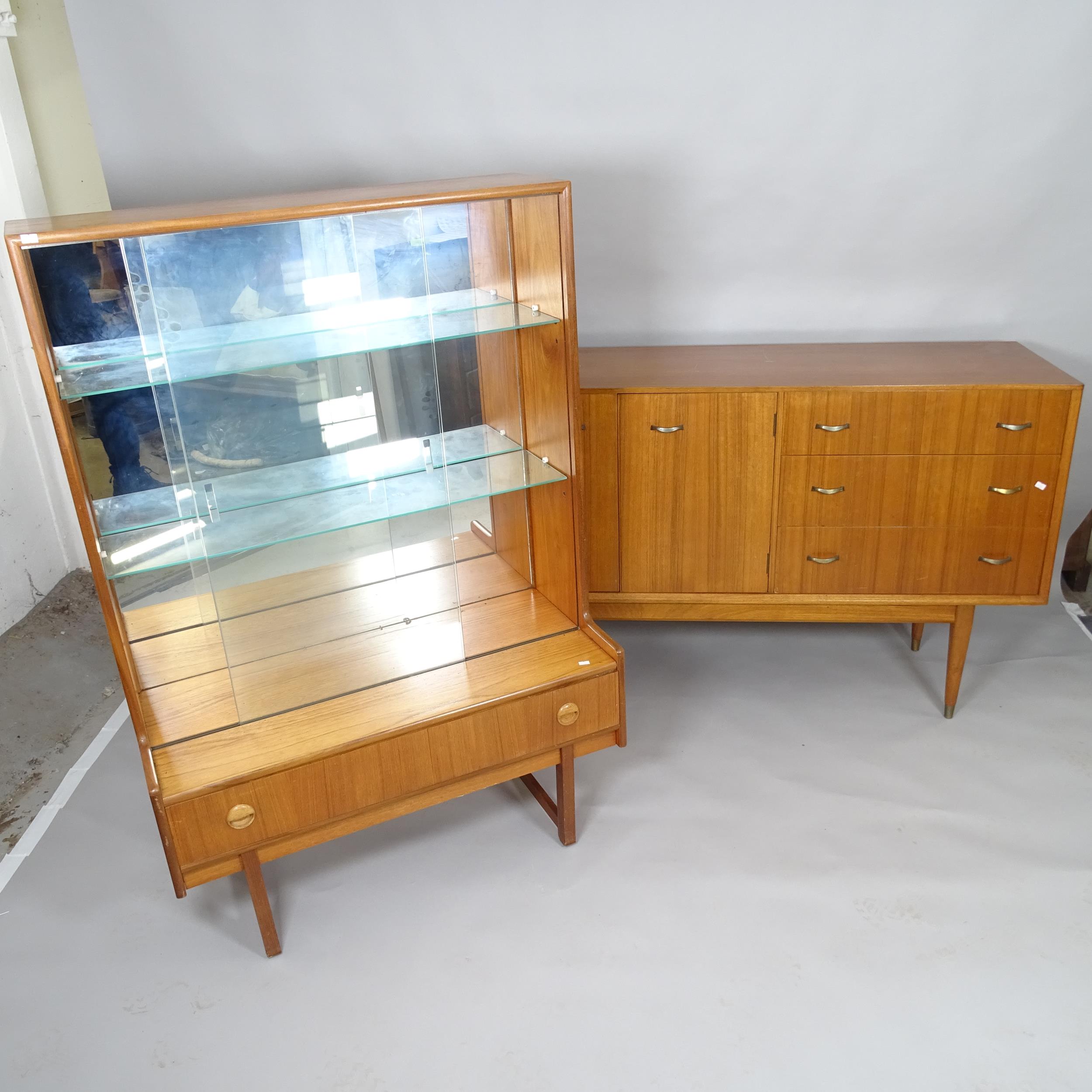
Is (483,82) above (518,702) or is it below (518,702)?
above

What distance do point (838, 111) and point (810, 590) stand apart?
4.67ft

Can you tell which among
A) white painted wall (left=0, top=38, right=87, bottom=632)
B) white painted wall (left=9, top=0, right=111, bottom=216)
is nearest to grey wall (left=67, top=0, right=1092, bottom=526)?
white painted wall (left=0, top=38, right=87, bottom=632)

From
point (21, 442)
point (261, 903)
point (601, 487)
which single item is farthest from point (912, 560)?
point (21, 442)

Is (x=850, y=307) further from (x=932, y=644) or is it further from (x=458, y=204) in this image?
(x=458, y=204)

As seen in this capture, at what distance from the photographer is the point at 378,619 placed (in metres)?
2.30

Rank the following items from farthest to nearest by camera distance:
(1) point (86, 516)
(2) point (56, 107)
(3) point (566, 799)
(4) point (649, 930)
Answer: (2) point (56, 107) < (3) point (566, 799) < (4) point (649, 930) < (1) point (86, 516)

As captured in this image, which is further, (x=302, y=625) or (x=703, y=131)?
(x=703, y=131)

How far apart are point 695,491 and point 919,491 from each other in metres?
0.60

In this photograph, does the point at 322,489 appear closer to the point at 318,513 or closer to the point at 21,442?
the point at 318,513

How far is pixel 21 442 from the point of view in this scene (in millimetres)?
3514

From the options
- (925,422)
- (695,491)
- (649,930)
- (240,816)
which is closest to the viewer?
(240,816)

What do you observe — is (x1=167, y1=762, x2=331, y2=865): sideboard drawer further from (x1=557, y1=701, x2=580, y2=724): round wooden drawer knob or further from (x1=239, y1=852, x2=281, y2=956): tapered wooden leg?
(x1=557, y1=701, x2=580, y2=724): round wooden drawer knob

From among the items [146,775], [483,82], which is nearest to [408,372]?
[146,775]

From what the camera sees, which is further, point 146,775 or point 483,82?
point 483,82
